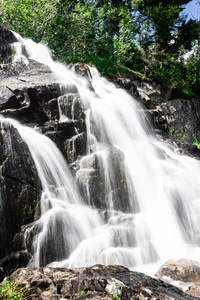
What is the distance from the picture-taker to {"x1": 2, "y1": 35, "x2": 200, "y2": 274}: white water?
5574 millimetres

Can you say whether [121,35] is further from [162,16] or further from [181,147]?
[181,147]

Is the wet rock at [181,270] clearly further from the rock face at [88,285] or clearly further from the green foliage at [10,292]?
the green foliage at [10,292]

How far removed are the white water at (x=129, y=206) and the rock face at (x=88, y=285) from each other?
81.9 inches

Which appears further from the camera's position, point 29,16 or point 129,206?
point 29,16

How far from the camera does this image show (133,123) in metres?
11.1

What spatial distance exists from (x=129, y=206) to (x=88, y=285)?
4428 mm

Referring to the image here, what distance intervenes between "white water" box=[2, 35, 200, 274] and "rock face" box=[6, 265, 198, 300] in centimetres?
208

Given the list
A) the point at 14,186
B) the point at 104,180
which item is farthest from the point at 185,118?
the point at 14,186

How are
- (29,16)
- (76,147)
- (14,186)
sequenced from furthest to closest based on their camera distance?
1. (29,16)
2. (76,147)
3. (14,186)

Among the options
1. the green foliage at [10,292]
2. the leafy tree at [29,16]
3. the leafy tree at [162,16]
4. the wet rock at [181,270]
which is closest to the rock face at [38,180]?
the green foliage at [10,292]

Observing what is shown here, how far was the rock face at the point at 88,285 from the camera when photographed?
2760mm

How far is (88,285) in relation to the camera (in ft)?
9.48

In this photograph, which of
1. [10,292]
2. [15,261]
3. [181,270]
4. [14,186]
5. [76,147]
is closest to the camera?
[10,292]

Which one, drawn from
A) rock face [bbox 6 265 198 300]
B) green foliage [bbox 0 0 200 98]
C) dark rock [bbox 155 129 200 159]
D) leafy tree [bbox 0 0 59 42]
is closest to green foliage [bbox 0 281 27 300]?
rock face [bbox 6 265 198 300]
